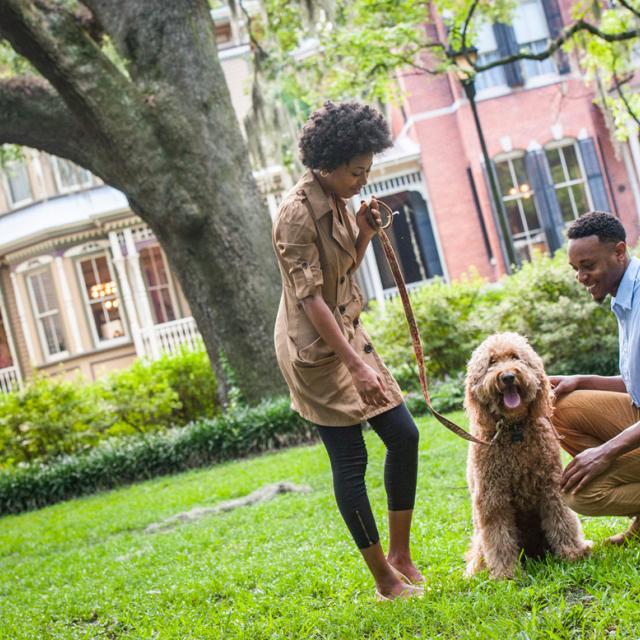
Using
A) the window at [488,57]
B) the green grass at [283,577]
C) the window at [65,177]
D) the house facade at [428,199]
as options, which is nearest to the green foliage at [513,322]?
the green grass at [283,577]

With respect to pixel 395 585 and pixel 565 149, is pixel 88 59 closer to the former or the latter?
pixel 395 585

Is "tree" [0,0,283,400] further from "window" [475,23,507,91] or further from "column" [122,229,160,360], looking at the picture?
"window" [475,23,507,91]

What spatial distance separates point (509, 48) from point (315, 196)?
18782 millimetres

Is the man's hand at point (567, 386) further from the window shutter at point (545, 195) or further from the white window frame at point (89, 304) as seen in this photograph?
the white window frame at point (89, 304)

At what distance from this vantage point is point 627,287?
350 centimetres

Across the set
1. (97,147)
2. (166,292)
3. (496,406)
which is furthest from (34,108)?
(166,292)

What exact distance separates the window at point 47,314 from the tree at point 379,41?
10022 mm

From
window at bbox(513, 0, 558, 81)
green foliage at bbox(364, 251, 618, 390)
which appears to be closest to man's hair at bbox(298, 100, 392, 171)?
green foliage at bbox(364, 251, 618, 390)

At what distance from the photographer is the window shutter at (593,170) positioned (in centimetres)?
2030

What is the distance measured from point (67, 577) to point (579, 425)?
3909 millimetres

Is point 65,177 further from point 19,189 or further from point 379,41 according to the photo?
point 379,41

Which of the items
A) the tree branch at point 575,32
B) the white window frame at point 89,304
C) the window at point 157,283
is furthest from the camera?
the window at point 157,283

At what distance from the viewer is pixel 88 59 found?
9938 millimetres

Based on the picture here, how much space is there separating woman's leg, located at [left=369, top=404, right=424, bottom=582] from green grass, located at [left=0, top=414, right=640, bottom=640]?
24 centimetres
